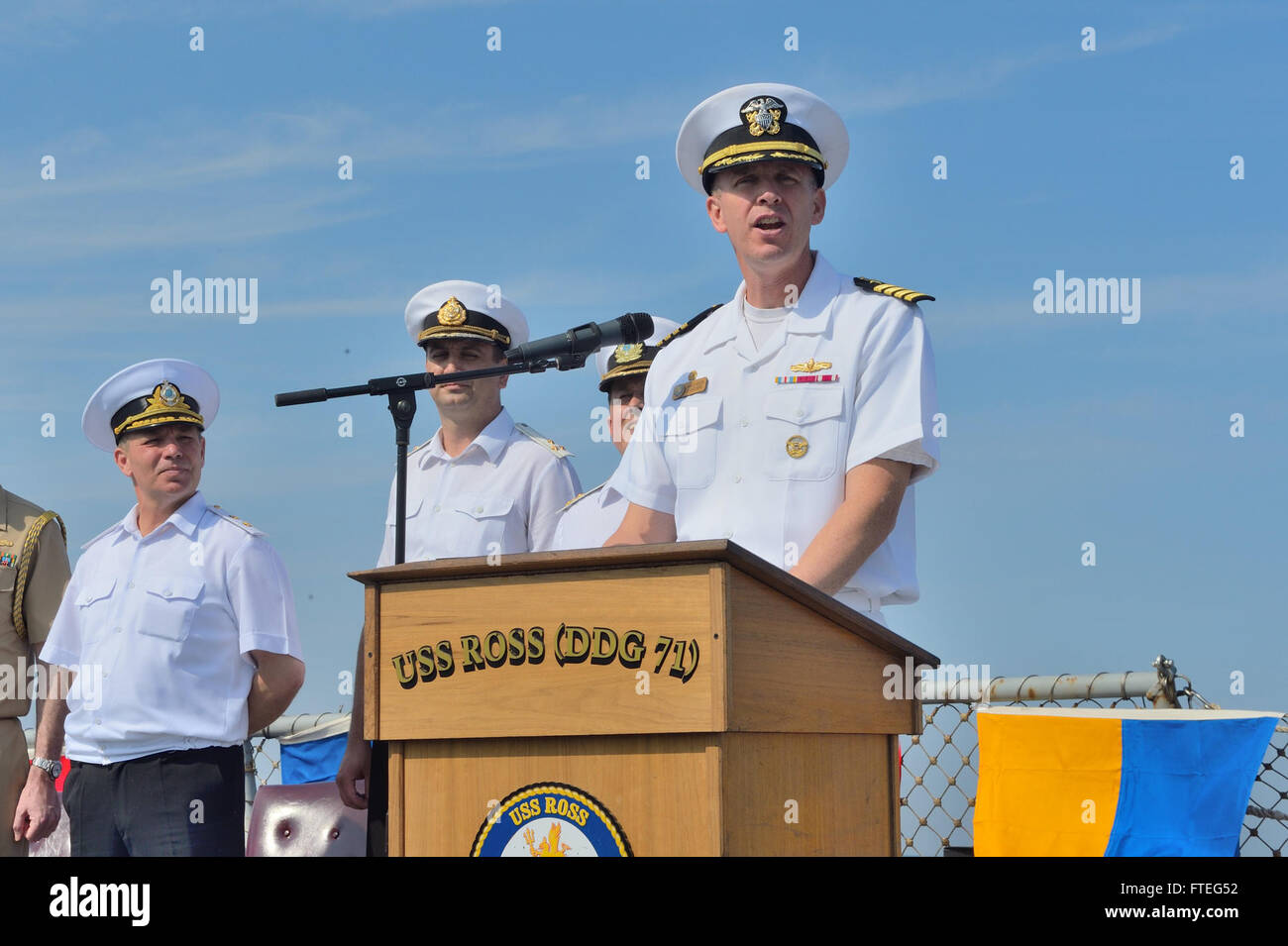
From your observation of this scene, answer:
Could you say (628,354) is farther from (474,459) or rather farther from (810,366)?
(810,366)

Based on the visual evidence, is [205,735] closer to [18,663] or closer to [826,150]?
[18,663]

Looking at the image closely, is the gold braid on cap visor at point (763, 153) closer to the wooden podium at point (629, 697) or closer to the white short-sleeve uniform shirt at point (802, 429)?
the white short-sleeve uniform shirt at point (802, 429)

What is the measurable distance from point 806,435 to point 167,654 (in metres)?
2.02

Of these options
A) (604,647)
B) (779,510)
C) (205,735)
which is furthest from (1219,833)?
(205,735)

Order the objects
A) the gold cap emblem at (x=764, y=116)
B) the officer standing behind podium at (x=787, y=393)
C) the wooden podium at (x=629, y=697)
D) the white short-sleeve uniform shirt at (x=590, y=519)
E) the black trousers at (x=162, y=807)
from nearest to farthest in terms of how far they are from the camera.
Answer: the wooden podium at (x=629, y=697), the officer standing behind podium at (x=787, y=393), the gold cap emblem at (x=764, y=116), the black trousers at (x=162, y=807), the white short-sleeve uniform shirt at (x=590, y=519)

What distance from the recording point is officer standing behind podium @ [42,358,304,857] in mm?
4332

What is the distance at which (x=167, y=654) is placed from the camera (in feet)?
14.4

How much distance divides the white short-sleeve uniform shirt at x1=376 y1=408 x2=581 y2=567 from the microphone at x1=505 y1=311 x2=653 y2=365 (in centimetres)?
131

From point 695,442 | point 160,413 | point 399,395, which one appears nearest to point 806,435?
point 695,442

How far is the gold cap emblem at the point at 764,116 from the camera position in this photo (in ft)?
11.9

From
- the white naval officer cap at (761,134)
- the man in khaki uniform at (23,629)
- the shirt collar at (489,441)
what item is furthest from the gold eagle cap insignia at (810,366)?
the man in khaki uniform at (23,629)
